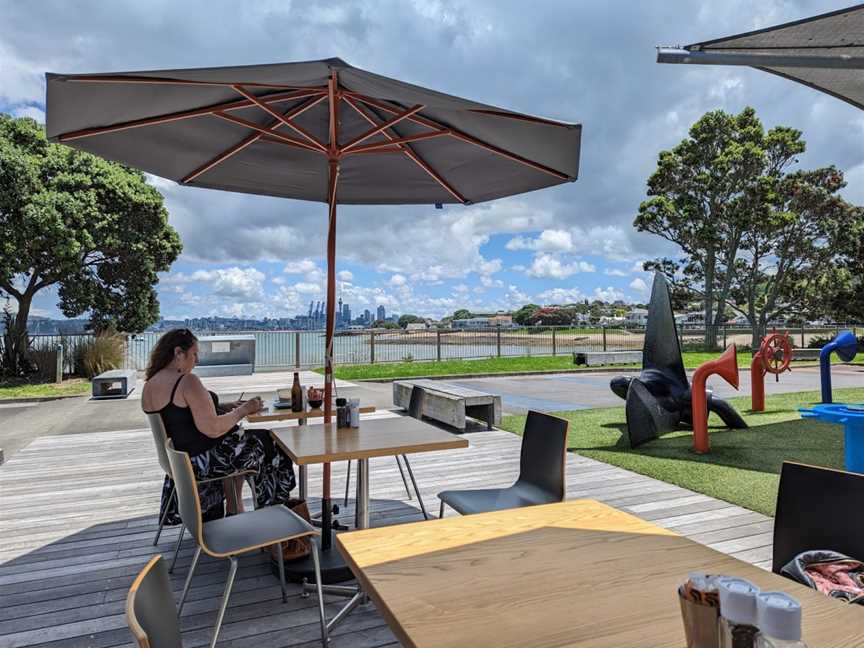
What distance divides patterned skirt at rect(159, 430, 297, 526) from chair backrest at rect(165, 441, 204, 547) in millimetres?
640

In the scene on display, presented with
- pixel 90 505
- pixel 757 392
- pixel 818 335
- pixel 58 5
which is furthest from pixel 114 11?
pixel 818 335

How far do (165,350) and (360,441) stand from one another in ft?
4.36

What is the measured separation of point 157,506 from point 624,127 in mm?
17942

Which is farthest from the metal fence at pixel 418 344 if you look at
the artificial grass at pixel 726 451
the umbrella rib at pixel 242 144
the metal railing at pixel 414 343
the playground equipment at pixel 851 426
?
the playground equipment at pixel 851 426

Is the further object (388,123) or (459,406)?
(459,406)

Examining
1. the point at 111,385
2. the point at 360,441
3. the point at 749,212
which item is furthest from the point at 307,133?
the point at 749,212

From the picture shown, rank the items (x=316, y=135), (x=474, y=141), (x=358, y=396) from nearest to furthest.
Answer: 1. (x=474, y=141)
2. (x=316, y=135)
3. (x=358, y=396)

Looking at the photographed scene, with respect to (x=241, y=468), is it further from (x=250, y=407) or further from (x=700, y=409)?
(x=700, y=409)

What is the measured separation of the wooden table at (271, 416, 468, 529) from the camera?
264cm

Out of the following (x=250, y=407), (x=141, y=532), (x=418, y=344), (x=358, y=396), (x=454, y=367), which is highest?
(x=418, y=344)

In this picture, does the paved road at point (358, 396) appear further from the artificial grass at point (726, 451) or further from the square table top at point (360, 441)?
the square table top at point (360, 441)

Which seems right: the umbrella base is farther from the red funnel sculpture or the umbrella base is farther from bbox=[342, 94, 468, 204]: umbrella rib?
the red funnel sculpture

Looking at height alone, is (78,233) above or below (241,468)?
above

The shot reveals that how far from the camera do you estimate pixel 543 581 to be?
1.36 metres
